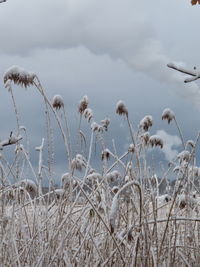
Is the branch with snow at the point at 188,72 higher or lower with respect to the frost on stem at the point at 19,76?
lower

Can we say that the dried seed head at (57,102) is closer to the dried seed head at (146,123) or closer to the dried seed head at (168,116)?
the dried seed head at (146,123)

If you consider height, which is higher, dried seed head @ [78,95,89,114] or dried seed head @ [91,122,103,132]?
dried seed head @ [78,95,89,114]

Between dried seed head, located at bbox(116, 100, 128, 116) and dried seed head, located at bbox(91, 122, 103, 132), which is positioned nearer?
dried seed head, located at bbox(116, 100, 128, 116)

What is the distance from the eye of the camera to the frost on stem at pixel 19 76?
2143 mm

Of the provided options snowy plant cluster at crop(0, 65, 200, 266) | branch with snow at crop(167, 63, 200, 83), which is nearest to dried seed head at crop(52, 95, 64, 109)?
snowy plant cluster at crop(0, 65, 200, 266)

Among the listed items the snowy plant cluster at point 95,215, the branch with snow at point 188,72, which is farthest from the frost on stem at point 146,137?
the branch with snow at point 188,72

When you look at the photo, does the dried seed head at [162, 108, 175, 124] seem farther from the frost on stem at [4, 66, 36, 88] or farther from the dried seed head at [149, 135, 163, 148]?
the frost on stem at [4, 66, 36, 88]

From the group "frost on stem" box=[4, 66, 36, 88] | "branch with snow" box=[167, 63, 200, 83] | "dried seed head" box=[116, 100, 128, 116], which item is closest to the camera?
"branch with snow" box=[167, 63, 200, 83]

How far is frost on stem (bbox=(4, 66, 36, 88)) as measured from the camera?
7.03 feet

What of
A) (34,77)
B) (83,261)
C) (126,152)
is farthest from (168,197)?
(34,77)

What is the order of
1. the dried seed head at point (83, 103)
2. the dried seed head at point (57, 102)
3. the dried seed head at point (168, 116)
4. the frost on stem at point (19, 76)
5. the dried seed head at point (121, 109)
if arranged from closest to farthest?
1. the frost on stem at point (19, 76)
2. the dried seed head at point (57, 102)
3. the dried seed head at point (121, 109)
4. the dried seed head at point (83, 103)
5. the dried seed head at point (168, 116)

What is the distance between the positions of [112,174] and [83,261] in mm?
657

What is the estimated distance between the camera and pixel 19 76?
2.15 metres

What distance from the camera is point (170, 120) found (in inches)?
133
